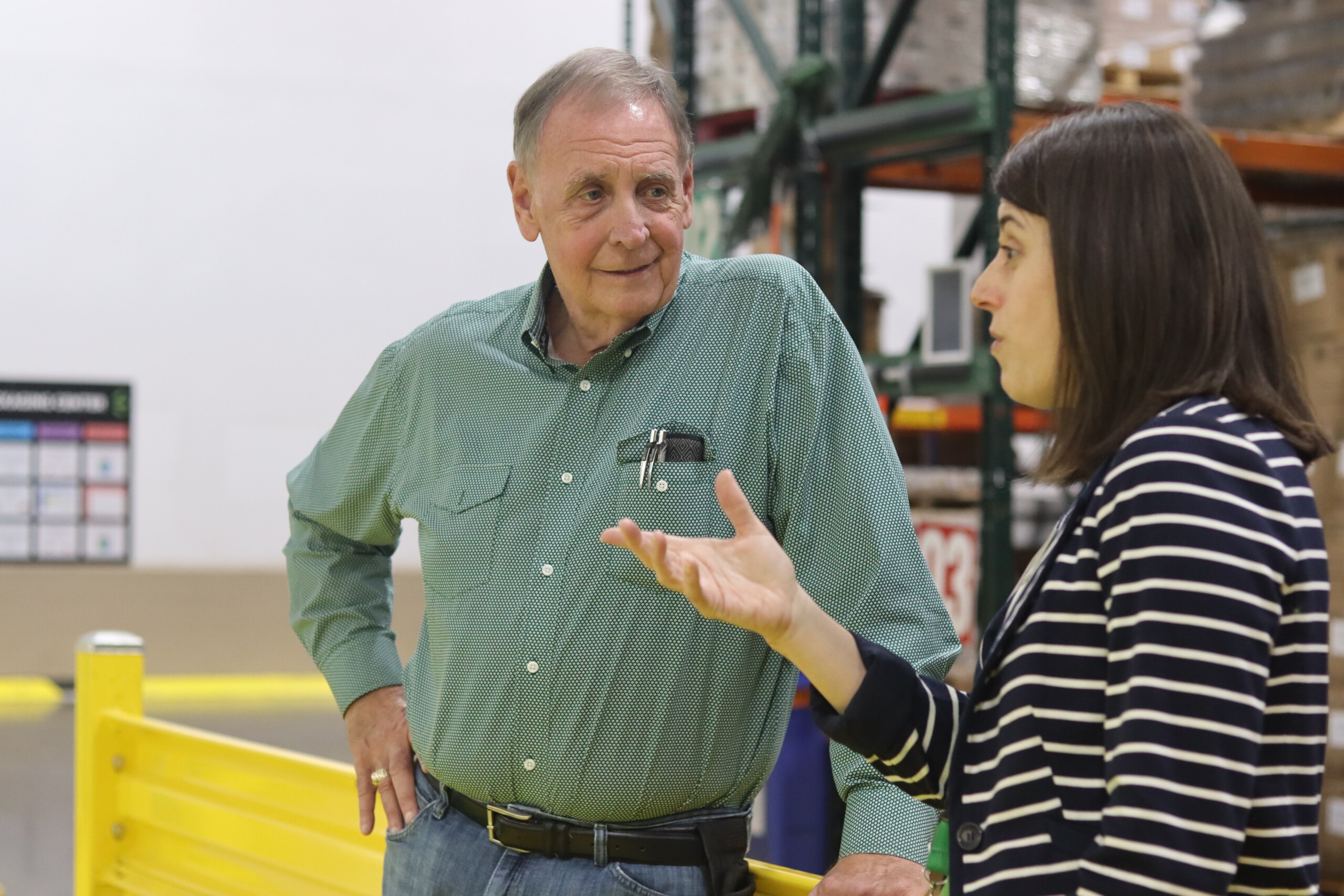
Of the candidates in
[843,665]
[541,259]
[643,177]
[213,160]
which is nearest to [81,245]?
[213,160]

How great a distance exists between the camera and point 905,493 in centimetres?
176

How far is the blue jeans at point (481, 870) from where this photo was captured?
171 cm

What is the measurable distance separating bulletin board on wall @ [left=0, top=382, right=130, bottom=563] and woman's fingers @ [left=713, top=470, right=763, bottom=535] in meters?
8.58

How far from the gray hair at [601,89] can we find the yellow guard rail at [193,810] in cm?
115

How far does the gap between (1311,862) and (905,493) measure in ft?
2.38

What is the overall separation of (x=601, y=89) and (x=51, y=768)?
6554 millimetres

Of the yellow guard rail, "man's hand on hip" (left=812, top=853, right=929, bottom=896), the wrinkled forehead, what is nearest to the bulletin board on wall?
the yellow guard rail

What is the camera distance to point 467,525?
6.13ft

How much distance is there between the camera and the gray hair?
188 centimetres

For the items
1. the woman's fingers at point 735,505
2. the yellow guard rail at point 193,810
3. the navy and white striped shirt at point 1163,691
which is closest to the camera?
the navy and white striped shirt at point 1163,691

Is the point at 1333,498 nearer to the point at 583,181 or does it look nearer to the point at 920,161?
the point at 920,161

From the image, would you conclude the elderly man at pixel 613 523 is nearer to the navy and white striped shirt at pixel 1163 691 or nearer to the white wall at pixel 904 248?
the navy and white striped shirt at pixel 1163 691

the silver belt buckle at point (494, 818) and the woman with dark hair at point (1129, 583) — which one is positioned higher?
the woman with dark hair at point (1129, 583)

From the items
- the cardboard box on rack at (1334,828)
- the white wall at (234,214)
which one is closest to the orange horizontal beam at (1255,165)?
the cardboard box on rack at (1334,828)
